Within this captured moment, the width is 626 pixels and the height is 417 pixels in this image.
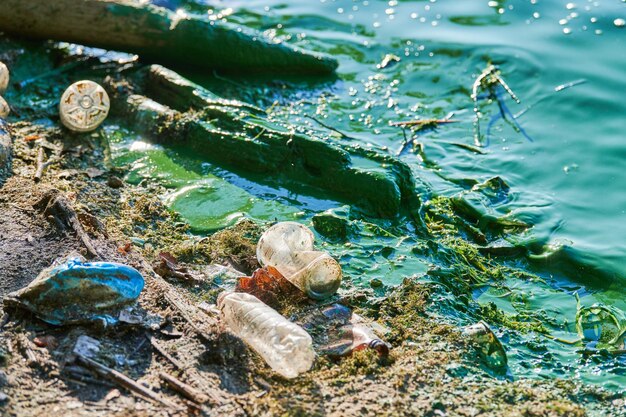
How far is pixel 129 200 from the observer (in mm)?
5871

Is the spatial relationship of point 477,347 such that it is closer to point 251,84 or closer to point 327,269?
point 327,269

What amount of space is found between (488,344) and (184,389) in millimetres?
1727

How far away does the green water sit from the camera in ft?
17.9

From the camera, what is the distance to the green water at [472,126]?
5461 mm

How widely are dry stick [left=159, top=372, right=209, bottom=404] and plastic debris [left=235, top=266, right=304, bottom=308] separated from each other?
94 cm

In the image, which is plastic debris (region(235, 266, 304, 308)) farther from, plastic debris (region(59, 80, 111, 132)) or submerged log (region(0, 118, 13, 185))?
plastic debris (region(59, 80, 111, 132))

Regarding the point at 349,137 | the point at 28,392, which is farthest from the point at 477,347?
the point at 349,137

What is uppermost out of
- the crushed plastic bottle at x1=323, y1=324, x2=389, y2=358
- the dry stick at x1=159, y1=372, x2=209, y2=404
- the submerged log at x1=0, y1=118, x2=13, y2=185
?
the submerged log at x1=0, y1=118, x2=13, y2=185

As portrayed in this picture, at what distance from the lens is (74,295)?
4.13 metres

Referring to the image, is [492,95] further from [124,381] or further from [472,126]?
[124,381]

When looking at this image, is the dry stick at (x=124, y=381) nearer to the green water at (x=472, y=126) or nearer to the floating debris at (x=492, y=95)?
the green water at (x=472, y=126)

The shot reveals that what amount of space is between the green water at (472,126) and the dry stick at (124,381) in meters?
1.74

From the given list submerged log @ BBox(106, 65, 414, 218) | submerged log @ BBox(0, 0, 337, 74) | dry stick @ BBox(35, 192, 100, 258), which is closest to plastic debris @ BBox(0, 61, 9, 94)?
submerged log @ BBox(106, 65, 414, 218)

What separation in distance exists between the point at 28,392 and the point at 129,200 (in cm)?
235
